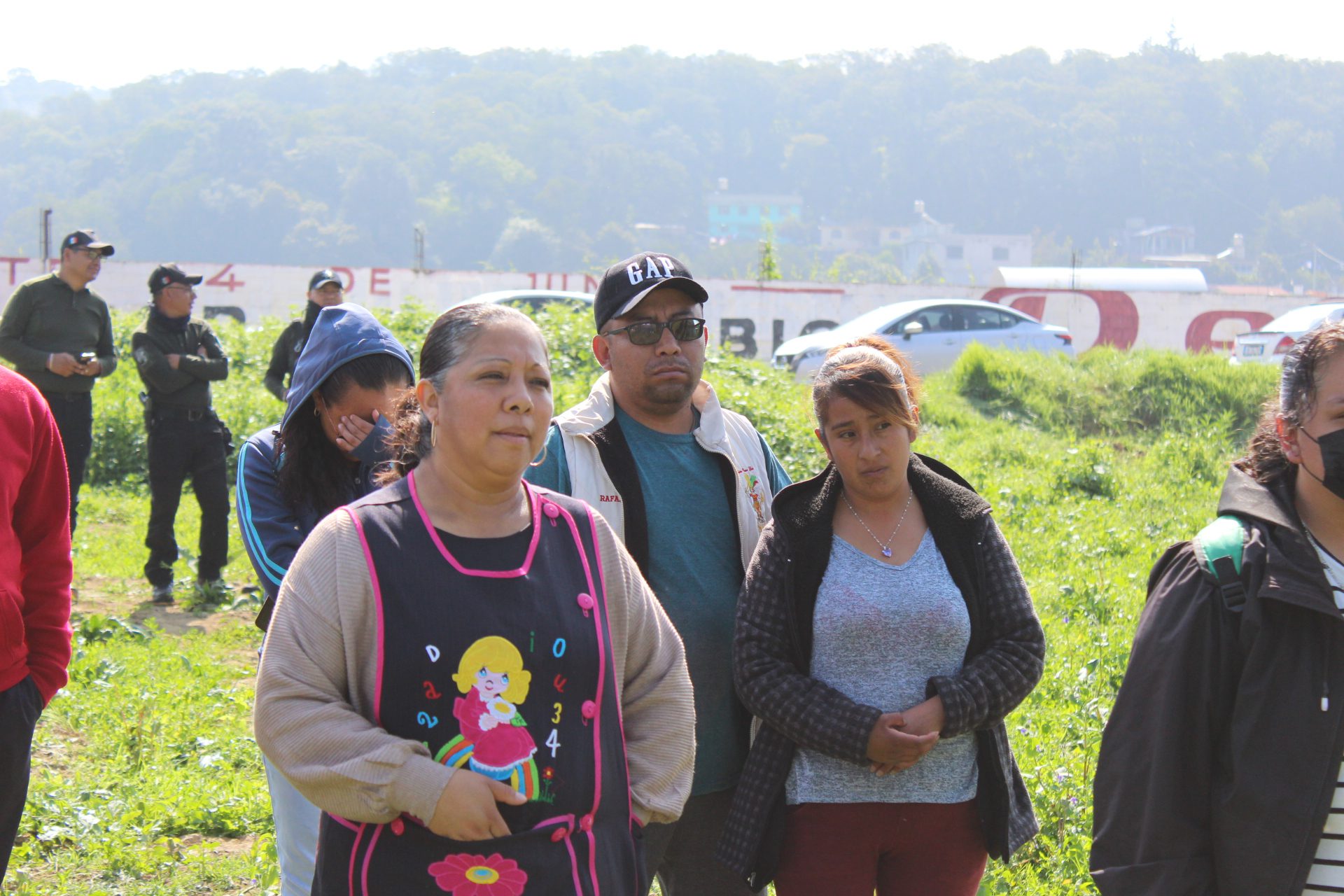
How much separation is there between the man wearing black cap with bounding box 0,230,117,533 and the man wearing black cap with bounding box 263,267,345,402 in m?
1.21

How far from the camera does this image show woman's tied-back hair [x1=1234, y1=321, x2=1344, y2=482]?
2377 millimetres

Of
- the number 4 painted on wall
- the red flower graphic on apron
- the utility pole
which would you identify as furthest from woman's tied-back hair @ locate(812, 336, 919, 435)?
the number 4 painted on wall

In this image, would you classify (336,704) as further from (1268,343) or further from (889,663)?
(1268,343)

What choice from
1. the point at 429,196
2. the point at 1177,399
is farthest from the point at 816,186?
the point at 1177,399

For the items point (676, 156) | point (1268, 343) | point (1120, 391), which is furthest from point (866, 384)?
point (676, 156)

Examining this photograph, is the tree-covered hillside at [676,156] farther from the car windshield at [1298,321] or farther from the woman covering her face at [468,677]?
the woman covering her face at [468,677]

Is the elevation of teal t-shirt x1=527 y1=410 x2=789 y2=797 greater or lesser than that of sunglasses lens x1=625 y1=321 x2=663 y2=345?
lesser

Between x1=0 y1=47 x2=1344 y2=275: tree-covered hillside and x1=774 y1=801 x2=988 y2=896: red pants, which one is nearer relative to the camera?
x1=774 y1=801 x2=988 y2=896: red pants

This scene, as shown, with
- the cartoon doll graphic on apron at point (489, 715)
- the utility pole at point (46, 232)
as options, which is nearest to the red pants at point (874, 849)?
the cartoon doll graphic on apron at point (489, 715)

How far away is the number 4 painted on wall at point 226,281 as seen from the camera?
1146 inches

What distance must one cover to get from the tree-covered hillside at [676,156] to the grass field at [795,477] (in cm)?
7759

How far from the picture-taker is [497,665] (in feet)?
6.68

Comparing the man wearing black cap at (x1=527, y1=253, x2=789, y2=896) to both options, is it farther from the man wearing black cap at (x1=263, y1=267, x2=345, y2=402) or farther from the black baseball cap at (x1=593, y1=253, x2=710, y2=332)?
the man wearing black cap at (x1=263, y1=267, x2=345, y2=402)

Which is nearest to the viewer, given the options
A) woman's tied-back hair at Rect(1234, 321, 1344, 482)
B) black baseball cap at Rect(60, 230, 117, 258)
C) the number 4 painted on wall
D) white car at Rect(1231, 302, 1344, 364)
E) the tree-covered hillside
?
woman's tied-back hair at Rect(1234, 321, 1344, 482)
